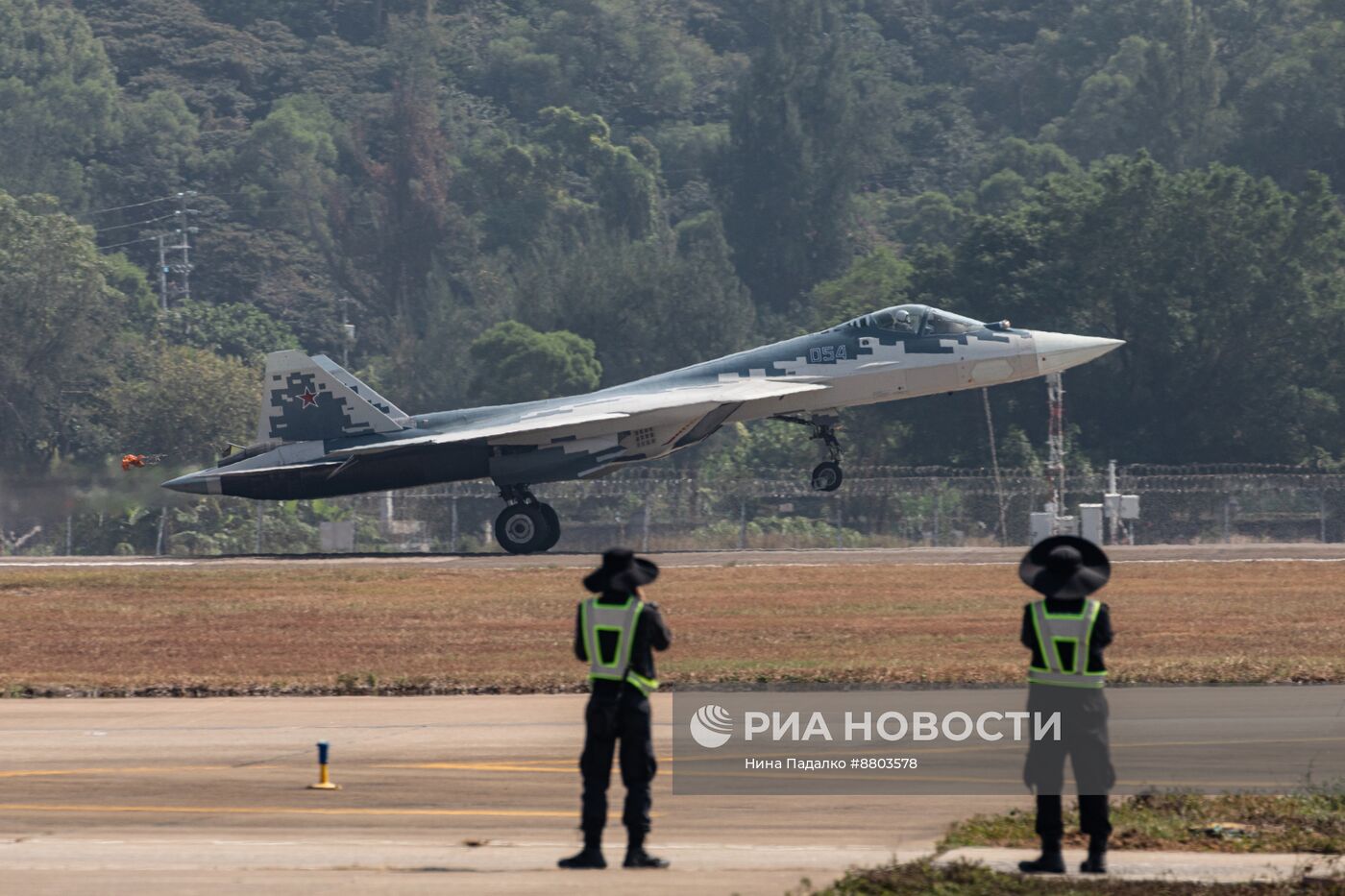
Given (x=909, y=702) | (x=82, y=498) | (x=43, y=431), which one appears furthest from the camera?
(x=43, y=431)

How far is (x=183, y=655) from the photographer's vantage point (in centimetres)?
2342

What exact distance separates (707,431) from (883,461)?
32.6 meters

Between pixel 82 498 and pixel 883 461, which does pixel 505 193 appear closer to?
pixel 883 461

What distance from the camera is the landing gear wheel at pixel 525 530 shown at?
1515 inches

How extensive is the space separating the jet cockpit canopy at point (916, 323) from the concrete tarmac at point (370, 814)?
20725mm

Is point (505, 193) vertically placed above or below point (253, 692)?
above

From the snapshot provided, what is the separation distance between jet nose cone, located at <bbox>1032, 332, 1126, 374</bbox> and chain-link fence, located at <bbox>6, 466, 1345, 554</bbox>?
7.97m

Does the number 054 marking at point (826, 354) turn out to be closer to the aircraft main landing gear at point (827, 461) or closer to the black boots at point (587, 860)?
the aircraft main landing gear at point (827, 461)

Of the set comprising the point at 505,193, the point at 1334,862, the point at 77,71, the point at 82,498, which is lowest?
the point at 1334,862

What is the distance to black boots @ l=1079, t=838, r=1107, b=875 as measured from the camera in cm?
1162

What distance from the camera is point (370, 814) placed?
540 inches

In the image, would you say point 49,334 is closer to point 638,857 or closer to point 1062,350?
point 1062,350

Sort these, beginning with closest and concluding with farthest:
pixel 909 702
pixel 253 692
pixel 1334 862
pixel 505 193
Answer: pixel 1334 862 → pixel 909 702 → pixel 253 692 → pixel 505 193

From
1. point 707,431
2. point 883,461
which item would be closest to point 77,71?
point 883,461
